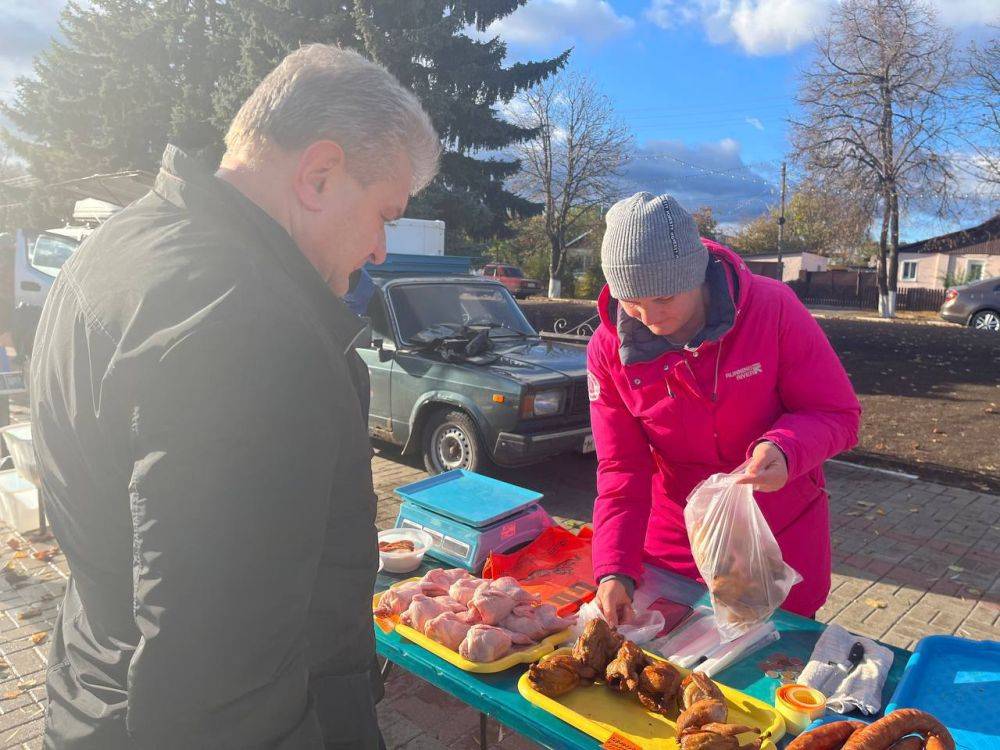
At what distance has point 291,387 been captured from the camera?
98cm

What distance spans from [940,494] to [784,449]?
5.99 meters

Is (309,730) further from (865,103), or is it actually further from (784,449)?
(865,103)

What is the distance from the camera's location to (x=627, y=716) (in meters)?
1.92

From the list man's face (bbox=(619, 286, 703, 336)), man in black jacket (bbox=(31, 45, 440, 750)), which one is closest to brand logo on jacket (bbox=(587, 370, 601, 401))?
man's face (bbox=(619, 286, 703, 336))

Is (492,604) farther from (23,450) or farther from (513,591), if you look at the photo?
(23,450)

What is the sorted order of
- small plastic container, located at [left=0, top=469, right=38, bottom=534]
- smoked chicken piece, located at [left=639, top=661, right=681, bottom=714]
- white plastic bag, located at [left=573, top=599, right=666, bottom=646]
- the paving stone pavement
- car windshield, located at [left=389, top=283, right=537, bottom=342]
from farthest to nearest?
car windshield, located at [left=389, top=283, right=537, bottom=342]
small plastic container, located at [left=0, top=469, right=38, bottom=534]
the paving stone pavement
white plastic bag, located at [left=573, top=599, right=666, bottom=646]
smoked chicken piece, located at [left=639, top=661, right=681, bottom=714]

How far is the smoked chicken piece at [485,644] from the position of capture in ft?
7.11

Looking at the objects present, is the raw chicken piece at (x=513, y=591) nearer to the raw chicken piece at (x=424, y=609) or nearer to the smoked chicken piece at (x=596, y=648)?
the raw chicken piece at (x=424, y=609)

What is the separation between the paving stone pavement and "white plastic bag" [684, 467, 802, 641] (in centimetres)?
153

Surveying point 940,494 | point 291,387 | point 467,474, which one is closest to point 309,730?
point 291,387

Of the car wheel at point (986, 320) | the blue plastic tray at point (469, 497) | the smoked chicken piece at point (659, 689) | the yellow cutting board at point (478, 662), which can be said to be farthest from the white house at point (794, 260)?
the smoked chicken piece at point (659, 689)

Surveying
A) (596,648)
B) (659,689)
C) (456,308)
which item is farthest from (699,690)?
(456,308)

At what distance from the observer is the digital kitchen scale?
3100 mm

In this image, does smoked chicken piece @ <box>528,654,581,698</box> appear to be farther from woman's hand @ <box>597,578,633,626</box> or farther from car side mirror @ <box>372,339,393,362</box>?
car side mirror @ <box>372,339,393,362</box>
